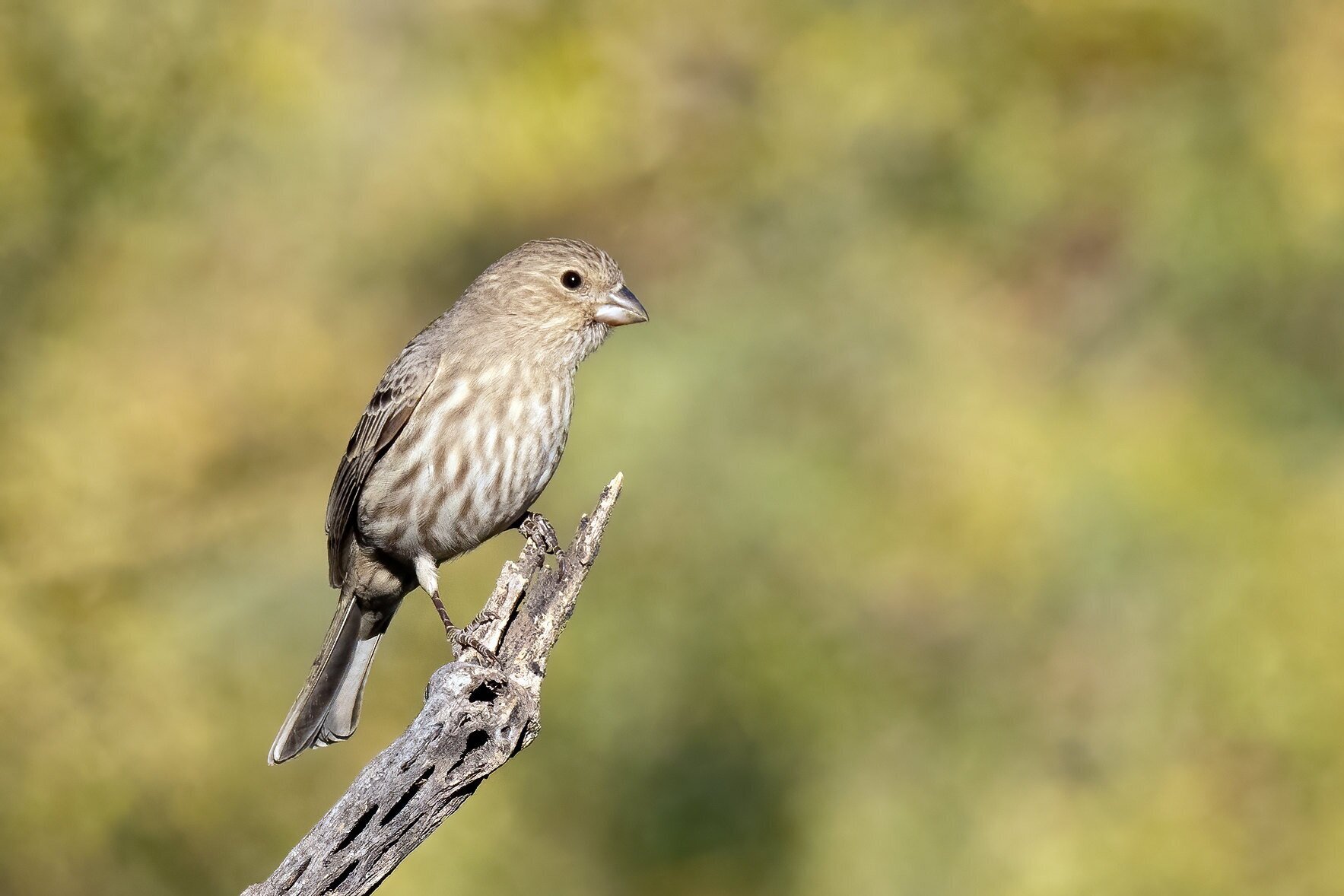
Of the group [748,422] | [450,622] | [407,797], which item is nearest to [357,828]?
[407,797]

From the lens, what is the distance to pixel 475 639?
4.42 m

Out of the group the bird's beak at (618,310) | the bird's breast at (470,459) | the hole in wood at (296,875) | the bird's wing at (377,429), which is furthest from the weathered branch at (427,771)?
the bird's beak at (618,310)

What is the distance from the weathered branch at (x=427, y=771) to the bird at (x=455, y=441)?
0.96 m

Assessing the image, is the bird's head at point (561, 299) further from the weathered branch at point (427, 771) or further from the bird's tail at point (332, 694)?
the weathered branch at point (427, 771)

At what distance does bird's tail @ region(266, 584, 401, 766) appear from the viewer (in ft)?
18.1

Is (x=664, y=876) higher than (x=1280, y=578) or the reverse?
higher

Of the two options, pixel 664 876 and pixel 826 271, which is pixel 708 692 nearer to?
pixel 664 876

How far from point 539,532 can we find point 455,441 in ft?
1.51

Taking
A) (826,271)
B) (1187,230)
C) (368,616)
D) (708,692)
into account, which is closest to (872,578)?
(708,692)

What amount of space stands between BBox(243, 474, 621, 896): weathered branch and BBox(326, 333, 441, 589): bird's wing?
1355 mm

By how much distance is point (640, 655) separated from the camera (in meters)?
8.18

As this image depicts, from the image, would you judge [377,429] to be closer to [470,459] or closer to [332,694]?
[470,459]

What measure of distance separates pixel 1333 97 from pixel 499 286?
6.01 meters

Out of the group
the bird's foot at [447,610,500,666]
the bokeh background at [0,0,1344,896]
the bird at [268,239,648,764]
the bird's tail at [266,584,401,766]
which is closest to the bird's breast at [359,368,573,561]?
the bird at [268,239,648,764]
